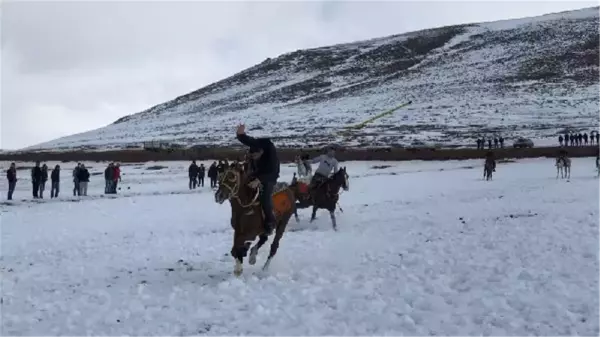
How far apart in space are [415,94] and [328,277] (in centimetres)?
12591

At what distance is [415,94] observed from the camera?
13225cm

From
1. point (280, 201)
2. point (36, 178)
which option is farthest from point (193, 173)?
point (280, 201)

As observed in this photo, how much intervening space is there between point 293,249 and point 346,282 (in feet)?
12.3

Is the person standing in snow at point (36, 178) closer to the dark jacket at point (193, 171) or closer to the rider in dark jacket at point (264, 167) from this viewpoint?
the dark jacket at point (193, 171)

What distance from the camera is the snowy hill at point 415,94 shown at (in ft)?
324

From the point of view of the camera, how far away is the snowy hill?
98625 millimetres

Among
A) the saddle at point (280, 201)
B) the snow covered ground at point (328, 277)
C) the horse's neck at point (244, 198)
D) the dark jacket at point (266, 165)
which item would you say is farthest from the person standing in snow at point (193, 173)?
the horse's neck at point (244, 198)

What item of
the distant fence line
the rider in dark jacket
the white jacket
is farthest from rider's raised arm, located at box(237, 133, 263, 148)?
the distant fence line

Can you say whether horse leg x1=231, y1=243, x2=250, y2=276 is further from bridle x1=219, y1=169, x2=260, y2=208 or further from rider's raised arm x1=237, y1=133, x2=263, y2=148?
rider's raised arm x1=237, y1=133, x2=263, y2=148

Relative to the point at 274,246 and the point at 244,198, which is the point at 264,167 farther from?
the point at 274,246

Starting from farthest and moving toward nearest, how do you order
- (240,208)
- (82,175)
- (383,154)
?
1. (383,154)
2. (82,175)
3. (240,208)

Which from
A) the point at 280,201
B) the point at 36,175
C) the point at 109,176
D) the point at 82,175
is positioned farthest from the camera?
the point at 109,176

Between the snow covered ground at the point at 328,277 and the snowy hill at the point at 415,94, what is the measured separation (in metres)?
65.8

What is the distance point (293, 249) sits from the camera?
529 inches
